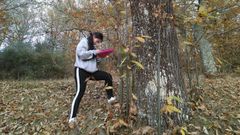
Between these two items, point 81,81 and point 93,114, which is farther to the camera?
point 93,114

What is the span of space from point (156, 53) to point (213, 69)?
7.96 m

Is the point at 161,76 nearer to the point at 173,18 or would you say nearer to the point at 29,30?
the point at 173,18

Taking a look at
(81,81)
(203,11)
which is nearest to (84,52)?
(81,81)

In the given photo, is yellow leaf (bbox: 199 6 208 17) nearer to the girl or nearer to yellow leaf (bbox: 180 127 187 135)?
yellow leaf (bbox: 180 127 187 135)

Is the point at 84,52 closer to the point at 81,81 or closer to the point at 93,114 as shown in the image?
the point at 81,81

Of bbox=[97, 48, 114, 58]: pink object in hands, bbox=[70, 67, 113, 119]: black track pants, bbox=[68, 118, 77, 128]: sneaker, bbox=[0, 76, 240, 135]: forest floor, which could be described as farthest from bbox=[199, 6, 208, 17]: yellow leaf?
bbox=[68, 118, 77, 128]: sneaker

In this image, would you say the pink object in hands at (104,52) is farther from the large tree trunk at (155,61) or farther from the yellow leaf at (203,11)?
the yellow leaf at (203,11)

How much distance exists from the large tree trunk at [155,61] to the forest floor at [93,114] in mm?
317

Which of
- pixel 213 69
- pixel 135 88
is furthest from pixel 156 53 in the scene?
pixel 213 69

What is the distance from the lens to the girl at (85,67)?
527cm

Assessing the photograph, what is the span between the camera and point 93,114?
5.53 m

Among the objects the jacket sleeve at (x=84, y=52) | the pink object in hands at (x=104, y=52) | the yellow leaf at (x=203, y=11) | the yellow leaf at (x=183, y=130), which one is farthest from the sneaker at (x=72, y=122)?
the yellow leaf at (x=203, y=11)

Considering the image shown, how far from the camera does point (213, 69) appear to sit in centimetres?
1170

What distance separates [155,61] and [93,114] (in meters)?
1.79
